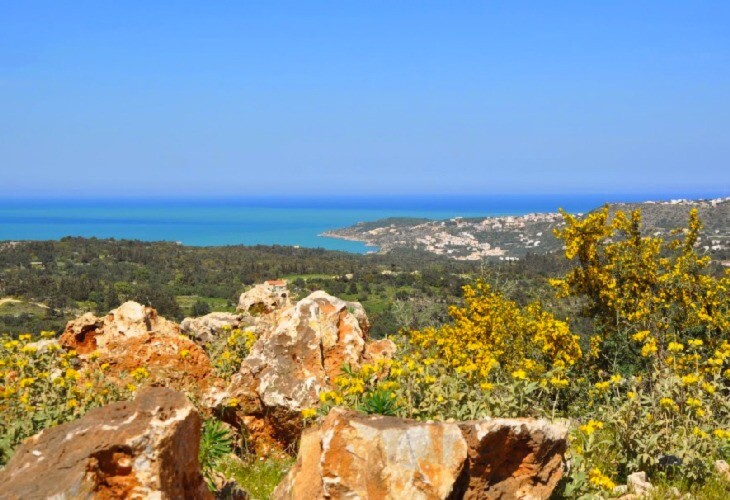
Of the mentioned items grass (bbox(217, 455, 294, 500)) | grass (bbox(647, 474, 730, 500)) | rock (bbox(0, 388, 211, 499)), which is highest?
rock (bbox(0, 388, 211, 499))

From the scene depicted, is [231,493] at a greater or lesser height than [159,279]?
greater

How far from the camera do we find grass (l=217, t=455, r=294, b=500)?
7.64 metres

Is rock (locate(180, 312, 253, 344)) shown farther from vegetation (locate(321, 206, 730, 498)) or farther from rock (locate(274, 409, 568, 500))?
rock (locate(274, 409, 568, 500))

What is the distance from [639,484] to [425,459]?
9.55 ft

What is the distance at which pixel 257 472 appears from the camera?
27.2 feet

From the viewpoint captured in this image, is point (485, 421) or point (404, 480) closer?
point (404, 480)

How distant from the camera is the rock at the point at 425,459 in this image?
5.73 m

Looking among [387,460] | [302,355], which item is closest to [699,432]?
[387,460]

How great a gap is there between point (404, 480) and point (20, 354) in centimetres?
593

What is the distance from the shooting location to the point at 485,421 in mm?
6184

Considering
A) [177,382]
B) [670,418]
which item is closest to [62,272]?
[177,382]

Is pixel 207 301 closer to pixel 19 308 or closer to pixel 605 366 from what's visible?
pixel 19 308

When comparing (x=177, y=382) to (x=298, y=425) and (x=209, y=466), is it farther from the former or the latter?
(x=209, y=466)

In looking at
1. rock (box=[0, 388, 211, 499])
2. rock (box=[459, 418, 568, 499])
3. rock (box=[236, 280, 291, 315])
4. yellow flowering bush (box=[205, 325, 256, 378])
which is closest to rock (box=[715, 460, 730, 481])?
rock (box=[459, 418, 568, 499])
